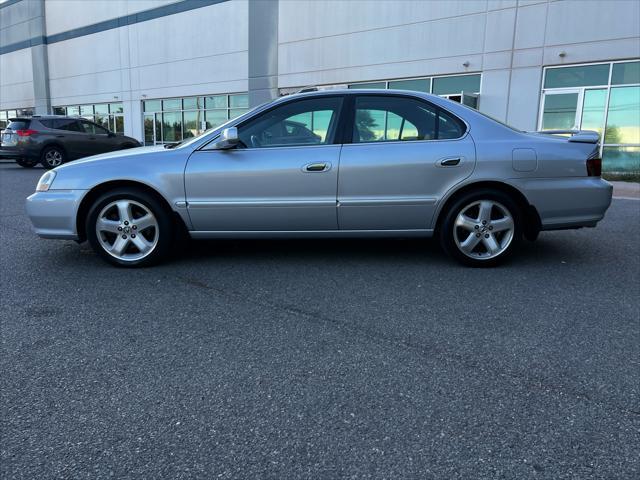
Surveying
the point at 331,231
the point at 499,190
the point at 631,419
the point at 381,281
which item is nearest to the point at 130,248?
the point at 331,231

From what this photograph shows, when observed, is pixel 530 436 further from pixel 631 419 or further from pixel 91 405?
pixel 91 405

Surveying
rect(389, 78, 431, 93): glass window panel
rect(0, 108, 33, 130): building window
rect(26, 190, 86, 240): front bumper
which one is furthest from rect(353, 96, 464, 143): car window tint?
rect(0, 108, 33, 130): building window

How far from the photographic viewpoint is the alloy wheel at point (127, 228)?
455 cm

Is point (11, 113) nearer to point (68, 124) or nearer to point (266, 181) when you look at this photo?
point (68, 124)

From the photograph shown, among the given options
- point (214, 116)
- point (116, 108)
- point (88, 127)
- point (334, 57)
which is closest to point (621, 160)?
point (334, 57)

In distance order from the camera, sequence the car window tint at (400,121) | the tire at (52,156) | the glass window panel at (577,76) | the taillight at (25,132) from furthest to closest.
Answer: the tire at (52,156) → the taillight at (25,132) → the glass window panel at (577,76) → the car window tint at (400,121)

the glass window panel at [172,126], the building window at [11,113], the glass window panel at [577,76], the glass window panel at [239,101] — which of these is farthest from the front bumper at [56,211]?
the building window at [11,113]

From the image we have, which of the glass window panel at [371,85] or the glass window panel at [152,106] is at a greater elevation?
the glass window panel at [371,85]

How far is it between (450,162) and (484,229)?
2.26 feet

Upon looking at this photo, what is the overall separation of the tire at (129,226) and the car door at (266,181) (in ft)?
1.05

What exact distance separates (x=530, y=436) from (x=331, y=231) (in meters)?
2.78

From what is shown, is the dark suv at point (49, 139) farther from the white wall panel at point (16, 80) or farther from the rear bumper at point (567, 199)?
the white wall panel at point (16, 80)

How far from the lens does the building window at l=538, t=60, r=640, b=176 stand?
46.4ft

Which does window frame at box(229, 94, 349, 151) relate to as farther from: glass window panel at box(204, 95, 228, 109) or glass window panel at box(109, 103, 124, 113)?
glass window panel at box(109, 103, 124, 113)
